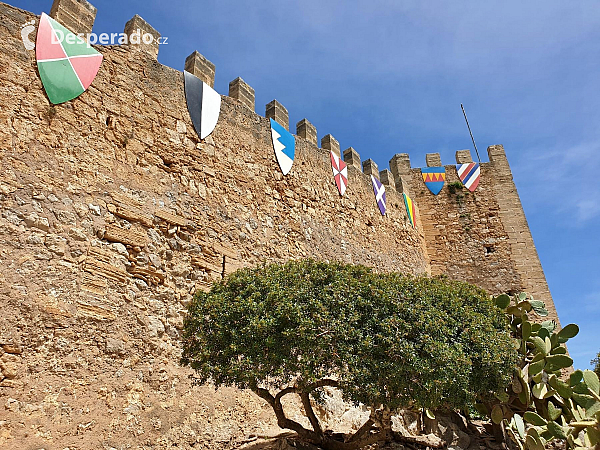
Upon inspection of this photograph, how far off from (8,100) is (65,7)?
1.66 metres

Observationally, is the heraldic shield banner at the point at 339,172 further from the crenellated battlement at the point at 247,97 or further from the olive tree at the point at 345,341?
the olive tree at the point at 345,341

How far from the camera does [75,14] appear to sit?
18.5 ft

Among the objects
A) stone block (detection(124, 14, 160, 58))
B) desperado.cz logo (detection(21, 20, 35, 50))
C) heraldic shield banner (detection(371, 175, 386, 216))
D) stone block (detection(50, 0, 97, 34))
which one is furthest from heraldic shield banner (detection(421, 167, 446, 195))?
desperado.cz logo (detection(21, 20, 35, 50))

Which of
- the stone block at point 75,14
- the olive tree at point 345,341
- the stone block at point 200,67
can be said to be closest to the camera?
the olive tree at point 345,341

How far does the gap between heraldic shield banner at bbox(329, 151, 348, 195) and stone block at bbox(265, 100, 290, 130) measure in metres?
1.51

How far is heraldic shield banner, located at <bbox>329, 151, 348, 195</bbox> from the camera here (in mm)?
9797

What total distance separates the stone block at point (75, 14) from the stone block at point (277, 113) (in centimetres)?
350

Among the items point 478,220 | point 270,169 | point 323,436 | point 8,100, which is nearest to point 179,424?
point 323,436

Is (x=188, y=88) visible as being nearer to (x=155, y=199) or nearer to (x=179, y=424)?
(x=155, y=199)

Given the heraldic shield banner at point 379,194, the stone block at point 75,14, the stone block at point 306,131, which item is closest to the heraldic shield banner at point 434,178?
the heraldic shield banner at point 379,194

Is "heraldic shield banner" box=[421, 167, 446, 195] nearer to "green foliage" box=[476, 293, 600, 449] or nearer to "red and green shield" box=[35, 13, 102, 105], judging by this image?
"green foliage" box=[476, 293, 600, 449]

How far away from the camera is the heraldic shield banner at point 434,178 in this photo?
528 inches

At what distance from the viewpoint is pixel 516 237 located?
12.6 meters

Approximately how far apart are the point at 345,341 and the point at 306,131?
242 inches
